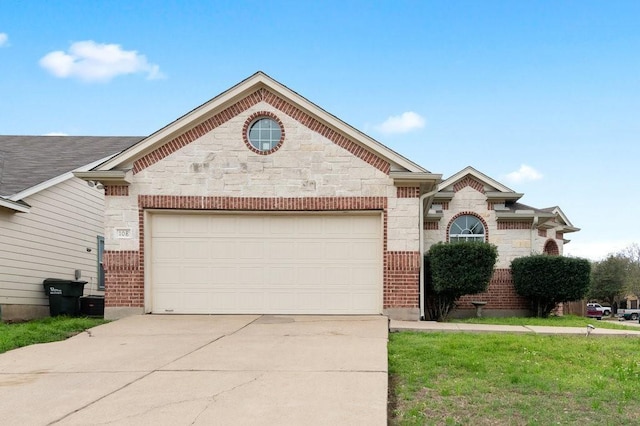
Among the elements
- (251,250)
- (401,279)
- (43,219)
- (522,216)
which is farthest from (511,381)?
(43,219)

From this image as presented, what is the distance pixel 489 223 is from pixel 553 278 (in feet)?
9.70

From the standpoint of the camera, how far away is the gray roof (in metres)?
15.9

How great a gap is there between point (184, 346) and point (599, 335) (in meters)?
7.73

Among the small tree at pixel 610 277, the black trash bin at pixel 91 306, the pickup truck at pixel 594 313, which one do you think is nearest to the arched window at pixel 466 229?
the black trash bin at pixel 91 306

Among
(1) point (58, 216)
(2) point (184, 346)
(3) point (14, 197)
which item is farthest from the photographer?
(1) point (58, 216)

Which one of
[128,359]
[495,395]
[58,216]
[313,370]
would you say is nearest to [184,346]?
[128,359]

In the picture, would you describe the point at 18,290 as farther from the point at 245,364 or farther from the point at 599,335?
the point at 599,335

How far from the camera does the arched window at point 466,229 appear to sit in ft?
64.0

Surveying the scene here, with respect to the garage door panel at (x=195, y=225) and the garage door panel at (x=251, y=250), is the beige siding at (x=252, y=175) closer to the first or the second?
the garage door panel at (x=195, y=225)

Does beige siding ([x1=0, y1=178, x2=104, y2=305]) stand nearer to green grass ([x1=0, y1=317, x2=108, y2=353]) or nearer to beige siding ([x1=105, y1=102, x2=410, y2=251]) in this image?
green grass ([x1=0, y1=317, x2=108, y2=353])

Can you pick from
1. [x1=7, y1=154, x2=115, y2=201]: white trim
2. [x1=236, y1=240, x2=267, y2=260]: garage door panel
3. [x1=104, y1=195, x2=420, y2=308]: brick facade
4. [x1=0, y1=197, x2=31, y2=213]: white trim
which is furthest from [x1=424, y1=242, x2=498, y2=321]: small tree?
[x1=0, y1=197, x2=31, y2=213]: white trim

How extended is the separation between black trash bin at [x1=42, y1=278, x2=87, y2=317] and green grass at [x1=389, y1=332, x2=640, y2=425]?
954 cm

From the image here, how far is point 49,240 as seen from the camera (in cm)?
1641

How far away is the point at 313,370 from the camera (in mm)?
7793
